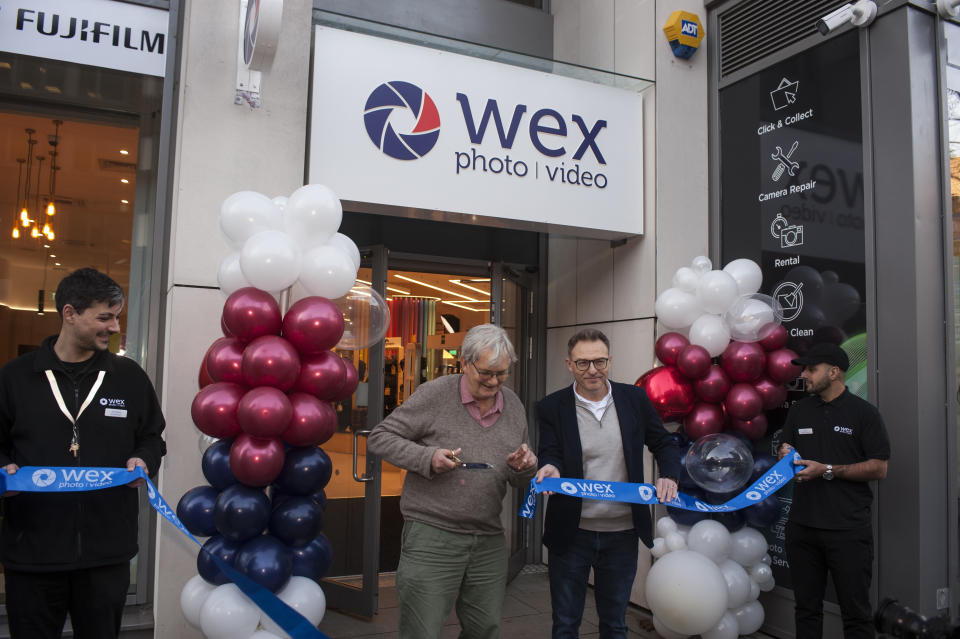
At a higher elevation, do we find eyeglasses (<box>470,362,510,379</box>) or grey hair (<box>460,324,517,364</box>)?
grey hair (<box>460,324,517,364</box>)

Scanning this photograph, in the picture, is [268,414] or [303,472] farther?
[303,472]

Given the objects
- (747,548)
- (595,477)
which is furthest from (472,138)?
(747,548)

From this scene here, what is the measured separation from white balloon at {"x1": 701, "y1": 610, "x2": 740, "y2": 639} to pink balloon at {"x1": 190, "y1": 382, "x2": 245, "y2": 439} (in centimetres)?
293

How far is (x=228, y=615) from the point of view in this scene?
9.91 feet

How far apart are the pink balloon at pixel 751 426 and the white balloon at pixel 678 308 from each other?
2.24 feet

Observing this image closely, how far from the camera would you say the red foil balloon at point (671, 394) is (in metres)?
4.33

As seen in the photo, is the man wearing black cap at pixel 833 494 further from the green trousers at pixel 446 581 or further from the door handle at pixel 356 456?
the door handle at pixel 356 456

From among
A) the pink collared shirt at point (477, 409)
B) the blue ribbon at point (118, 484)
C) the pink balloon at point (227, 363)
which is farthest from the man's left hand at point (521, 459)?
the pink balloon at point (227, 363)

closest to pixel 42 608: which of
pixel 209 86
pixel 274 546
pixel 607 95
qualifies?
pixel 274 546

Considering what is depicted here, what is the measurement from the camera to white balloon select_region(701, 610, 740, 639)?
4.14 meters

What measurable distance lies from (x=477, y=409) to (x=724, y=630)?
7.97 ft

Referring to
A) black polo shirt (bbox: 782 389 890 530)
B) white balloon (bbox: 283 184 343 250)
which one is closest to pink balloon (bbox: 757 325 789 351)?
black polo shirt (bbox: 782 389 890 530)

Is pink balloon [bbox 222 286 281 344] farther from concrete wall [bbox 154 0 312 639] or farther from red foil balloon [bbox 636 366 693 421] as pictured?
red foil balloon [bbox 636 366 693 421]

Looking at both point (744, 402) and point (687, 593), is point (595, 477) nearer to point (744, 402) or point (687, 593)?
point (687, 593)
